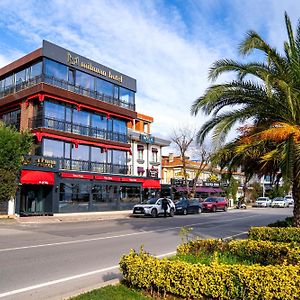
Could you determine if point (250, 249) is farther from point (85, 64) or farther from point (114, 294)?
point (85, 64)

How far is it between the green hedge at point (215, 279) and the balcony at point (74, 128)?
2693 cm

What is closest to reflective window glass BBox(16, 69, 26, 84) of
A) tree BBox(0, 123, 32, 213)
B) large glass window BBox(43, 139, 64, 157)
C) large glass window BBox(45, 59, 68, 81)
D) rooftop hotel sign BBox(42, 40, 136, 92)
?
large glass window BBox(45, 59, 68, 81)

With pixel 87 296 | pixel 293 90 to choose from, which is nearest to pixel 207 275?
pixel 87 296

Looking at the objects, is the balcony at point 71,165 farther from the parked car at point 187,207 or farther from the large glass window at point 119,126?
the parked car at point 187,207

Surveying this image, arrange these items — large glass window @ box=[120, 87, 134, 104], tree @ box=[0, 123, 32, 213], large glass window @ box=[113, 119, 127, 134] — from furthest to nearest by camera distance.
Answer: large glass window @ box=[120, 87, 134, 104], large glass window @ box=[113, 119, 127, 134], tree @ box=[0, 123, 32, 213]

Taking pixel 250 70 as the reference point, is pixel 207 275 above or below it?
below

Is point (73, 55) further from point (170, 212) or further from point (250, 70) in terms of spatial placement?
point (250, 70)

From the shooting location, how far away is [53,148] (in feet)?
108

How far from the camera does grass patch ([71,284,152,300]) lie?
619cm

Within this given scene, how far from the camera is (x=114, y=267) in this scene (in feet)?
32.9

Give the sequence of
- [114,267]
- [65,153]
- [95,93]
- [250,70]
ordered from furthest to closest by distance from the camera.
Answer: [95,93]
[65,153]
[250,70]
[114,267]

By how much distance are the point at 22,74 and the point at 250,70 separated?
2580cm

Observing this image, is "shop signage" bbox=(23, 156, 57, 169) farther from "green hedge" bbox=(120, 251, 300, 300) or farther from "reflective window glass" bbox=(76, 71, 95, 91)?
"green hedge" bbox=(120, 251, 300, 300)

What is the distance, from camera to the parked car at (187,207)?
37500 millimetres
